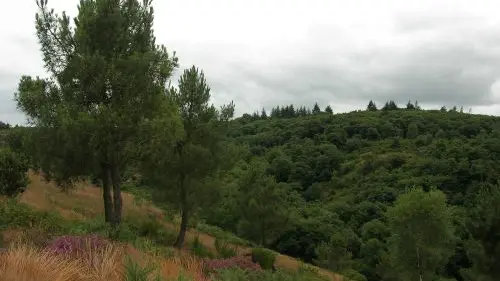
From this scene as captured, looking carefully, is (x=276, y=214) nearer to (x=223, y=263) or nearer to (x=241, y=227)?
(x=241, y=227)

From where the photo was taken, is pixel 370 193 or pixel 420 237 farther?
pixel 370 193

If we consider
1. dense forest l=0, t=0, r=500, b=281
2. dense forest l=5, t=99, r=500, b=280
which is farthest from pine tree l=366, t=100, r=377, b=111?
dense forest l=0, t=0, r=500, b=281

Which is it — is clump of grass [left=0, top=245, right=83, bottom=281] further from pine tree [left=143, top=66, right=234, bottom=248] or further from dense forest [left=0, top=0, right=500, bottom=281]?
pine tree [left=143, top=66, right=234, bottom=248]

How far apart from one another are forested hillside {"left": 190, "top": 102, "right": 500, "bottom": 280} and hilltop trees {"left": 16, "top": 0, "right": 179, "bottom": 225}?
654 cm

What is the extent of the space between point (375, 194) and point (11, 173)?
248ft

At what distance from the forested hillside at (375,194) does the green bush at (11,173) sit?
902 cm

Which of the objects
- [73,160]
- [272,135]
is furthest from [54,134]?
[272,135]

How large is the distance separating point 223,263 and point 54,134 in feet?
32.0

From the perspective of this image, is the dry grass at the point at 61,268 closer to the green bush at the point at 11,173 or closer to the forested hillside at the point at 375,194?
the green bush at the point at 11,173

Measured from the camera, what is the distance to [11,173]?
69.1 ft

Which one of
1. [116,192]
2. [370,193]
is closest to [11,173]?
[116,192]

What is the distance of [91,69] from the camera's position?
16469mm

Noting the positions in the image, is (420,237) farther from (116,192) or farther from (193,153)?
(116,192)

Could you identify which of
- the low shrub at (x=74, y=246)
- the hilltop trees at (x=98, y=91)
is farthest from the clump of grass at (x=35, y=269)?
the hilltop trees at (x=98, y=91)
